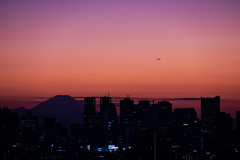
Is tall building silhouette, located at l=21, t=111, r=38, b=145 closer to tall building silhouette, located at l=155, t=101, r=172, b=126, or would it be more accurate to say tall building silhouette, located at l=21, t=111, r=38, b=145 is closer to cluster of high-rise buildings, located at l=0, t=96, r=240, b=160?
cluster of high-rise buildings, located at l=0, t=96, r=240, b=160

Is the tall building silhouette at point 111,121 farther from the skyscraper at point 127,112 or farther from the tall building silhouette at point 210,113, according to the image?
the tall building silhouette at point 210,113

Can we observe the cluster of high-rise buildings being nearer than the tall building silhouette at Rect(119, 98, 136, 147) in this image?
Yes

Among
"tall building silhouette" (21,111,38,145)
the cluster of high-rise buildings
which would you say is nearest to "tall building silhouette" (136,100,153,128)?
the cluster of high-rise buildings

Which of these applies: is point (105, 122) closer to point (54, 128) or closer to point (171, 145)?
point (54, 128)

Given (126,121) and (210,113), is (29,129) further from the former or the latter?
(210,113)

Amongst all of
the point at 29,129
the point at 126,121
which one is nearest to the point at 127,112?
the point at 126,121

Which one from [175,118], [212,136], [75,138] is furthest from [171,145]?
[75,138]

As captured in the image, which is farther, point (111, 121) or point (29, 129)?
point (111, 121)

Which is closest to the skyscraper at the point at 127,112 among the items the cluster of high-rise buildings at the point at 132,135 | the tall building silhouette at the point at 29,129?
the cluster of high-rise buildings at the point at 132,135
